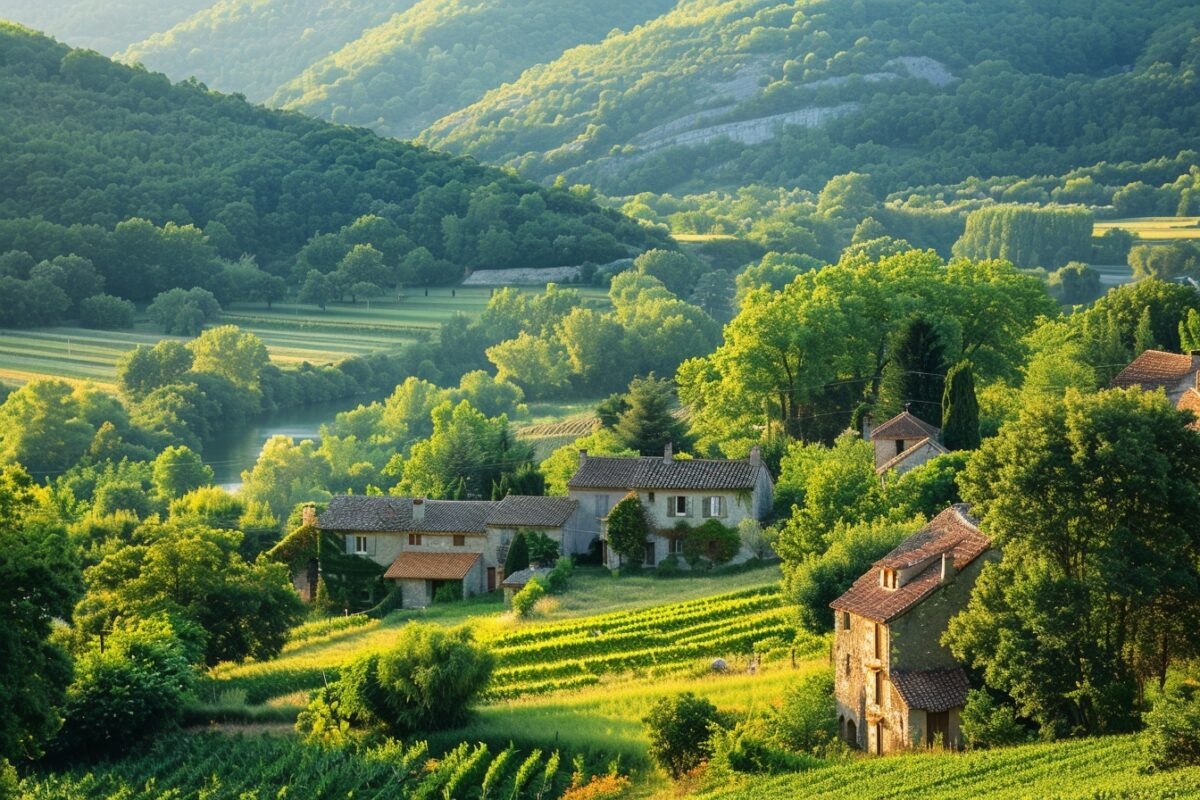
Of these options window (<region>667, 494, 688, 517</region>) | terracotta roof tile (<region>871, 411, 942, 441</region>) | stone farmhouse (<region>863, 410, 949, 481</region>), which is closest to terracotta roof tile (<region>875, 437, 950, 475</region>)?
stone farmhouse (<region>863, 410, 949, 481</region>)

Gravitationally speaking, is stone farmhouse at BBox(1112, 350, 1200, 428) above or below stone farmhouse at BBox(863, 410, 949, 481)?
above

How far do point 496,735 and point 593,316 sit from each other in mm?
82503

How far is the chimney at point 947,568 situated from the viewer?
4147 cm

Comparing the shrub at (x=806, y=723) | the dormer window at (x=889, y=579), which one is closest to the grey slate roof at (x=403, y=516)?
the dormer window at (x=889, y=579)

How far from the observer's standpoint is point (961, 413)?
6481 centimetres

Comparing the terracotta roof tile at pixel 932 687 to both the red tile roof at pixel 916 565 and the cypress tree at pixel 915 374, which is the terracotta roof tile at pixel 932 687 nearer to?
the red tile roof at pixel 916 565

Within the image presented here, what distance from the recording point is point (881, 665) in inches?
1628

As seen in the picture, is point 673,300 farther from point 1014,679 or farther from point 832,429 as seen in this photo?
point 1014,679

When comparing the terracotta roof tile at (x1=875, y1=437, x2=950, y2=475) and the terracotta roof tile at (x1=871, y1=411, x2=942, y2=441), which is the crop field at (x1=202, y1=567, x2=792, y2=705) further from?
the terracotta roof tile at (x1=871, y1=411, x2=942, y2=441)

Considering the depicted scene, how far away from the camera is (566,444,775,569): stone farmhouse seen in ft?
214

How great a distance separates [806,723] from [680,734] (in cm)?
272

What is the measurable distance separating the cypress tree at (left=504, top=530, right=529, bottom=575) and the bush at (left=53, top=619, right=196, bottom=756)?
17635 mm

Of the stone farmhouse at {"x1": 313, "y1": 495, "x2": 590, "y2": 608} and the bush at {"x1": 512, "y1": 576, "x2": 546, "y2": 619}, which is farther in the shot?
the stone farmhouse at {"x1": 313, "y1": 495, "x2": 590, "y2": 608}

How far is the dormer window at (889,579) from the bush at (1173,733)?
8911 mm
